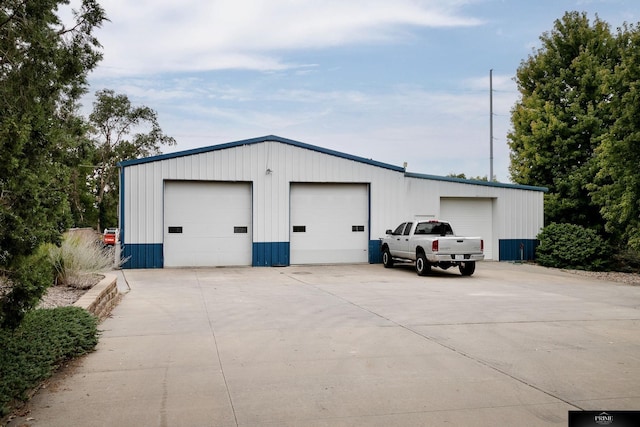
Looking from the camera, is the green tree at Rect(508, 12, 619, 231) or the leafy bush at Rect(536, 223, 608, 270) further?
the green tree at Rect(508, 12, 619, 231)

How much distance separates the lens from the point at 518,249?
79.7 ft

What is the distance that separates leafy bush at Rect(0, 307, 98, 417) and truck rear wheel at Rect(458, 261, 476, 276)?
1227cm

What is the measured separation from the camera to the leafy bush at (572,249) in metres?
21.4

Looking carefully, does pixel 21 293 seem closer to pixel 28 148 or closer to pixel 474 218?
pixel 28 148

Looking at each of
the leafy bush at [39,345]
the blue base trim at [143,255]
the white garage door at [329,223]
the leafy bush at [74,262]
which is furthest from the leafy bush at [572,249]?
the leafy bush at [39,345]

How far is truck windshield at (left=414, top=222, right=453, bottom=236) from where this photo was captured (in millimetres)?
18484

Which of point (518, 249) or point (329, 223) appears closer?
point (329, 223)

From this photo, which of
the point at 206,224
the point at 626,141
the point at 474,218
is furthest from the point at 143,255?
the point at 626,141

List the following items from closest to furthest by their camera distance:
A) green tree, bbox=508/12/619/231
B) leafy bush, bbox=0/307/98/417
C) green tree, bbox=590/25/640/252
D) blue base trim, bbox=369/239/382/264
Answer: leafy bush, bbox=0/307/98/417 → green tree, bbox=590/25/640/252 → blue base trim, bbox=369/239/382/264 → green tree, bbox=508/12/619/231

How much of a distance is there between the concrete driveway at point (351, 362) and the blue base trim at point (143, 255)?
699cm

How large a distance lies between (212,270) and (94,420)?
14524 millimetres

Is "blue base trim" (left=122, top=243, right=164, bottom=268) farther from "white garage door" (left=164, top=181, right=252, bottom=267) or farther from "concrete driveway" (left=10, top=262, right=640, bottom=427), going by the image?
"concrete driveway" (left=10, top=262, right=640, bottom=427)

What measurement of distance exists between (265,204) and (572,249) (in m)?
11.9

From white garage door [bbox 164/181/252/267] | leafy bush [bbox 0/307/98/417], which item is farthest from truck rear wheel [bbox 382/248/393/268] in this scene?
leafy bush [bbox 0/307/98/417]
